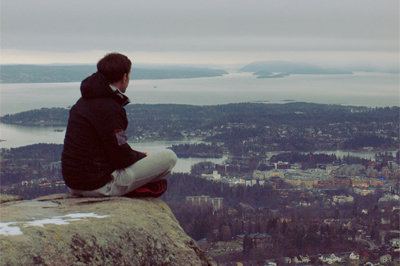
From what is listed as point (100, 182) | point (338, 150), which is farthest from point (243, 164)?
point (100, 182)

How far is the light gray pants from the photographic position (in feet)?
16.0

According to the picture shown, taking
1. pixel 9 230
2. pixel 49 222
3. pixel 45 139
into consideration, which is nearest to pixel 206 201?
pixel 45 139

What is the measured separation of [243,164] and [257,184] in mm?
9429

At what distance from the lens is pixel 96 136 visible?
15.3 ft

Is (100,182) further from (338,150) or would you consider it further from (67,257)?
(338,150)

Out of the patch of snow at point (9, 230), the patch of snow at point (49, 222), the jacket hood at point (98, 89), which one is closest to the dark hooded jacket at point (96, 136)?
the jacket hood at point (98, 89)

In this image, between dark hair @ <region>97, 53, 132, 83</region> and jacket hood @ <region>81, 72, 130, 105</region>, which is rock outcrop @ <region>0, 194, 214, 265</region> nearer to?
jacket hood @ <region>81, 72, 130, 105</region>

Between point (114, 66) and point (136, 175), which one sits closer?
point (114, 66)

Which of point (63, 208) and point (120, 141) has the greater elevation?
point (120, 141)

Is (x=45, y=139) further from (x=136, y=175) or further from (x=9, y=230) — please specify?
(x=9, y=230)

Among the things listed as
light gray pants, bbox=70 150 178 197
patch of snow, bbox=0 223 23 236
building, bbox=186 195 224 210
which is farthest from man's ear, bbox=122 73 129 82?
building, bbox=186 195 224 210

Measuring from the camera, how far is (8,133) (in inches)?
2222

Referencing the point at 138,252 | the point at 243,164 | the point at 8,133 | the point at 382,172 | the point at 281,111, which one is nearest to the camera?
the point at 138,252

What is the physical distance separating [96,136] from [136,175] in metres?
0.49
